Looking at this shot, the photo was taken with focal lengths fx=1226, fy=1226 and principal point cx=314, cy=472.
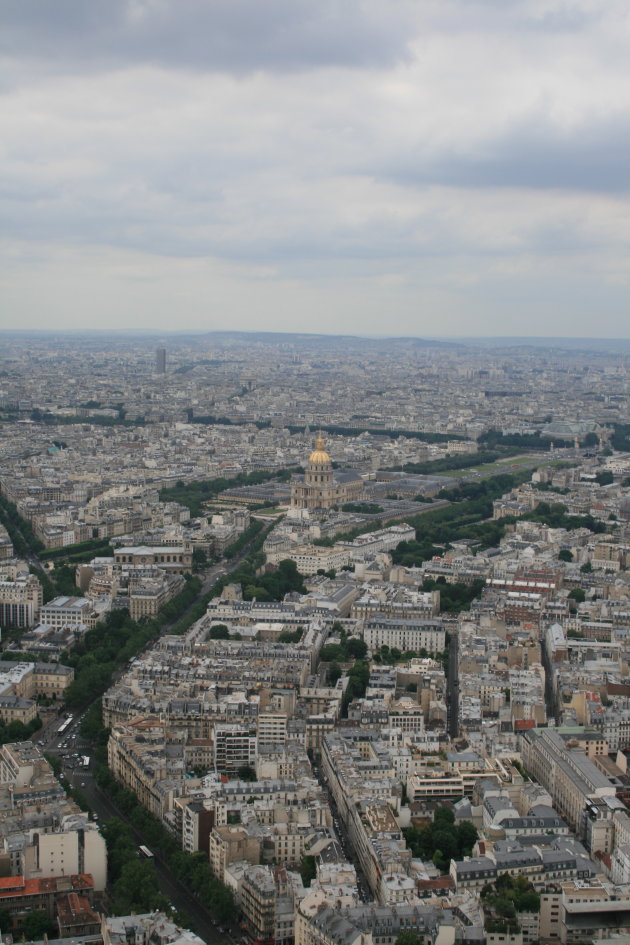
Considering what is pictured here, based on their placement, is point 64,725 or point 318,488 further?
point 318,488

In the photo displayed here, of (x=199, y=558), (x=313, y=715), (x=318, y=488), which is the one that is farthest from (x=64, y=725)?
(x=318, y=488)

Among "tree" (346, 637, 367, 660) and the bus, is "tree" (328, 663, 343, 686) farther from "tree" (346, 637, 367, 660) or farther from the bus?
the bus

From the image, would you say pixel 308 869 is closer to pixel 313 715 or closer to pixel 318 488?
pixel 313 715

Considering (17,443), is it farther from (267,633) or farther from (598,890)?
(598,890)

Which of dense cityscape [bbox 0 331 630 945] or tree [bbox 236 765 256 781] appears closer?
dense cityscape [bbox 0 331 630 945]

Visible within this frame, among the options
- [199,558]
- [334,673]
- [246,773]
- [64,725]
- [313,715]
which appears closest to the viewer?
[246,773]

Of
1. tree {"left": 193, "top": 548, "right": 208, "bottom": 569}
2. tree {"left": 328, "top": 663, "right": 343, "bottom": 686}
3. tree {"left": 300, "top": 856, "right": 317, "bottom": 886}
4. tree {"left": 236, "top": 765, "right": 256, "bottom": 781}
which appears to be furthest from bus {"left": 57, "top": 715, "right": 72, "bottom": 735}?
tree {"left": 193, "top": 548, "right": 208, "bottom": 569}

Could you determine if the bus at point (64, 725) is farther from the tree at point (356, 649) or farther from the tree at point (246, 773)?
the tree at point (356, 649)

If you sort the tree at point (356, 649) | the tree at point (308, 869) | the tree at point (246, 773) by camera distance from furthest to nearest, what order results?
the tree at point (356, 649), the tree at point (246, 773), the tree at point (308, 869)

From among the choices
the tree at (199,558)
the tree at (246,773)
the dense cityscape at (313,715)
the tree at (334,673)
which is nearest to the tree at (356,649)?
the dense cityscape at (313,715)

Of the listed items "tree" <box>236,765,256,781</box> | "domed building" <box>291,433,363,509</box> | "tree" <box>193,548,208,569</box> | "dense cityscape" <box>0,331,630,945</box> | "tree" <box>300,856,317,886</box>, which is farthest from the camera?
"domed building" <box>291,433,363,509</box>
